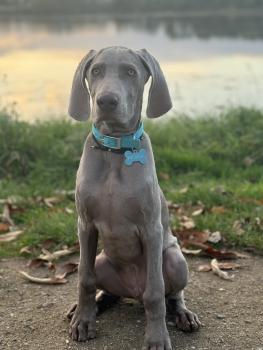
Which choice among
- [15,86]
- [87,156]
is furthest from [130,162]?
[15,86]

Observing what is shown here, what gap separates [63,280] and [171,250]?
1.06 metres

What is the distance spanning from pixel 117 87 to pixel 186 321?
1.42 meters

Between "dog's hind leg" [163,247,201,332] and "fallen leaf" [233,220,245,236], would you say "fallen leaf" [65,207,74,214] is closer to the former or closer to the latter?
"fallen leaf" [233,220,245,236]

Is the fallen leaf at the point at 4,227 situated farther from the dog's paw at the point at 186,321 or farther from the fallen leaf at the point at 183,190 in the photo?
the dog's paw at the point at 186,321

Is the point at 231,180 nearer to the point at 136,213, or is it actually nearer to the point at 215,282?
the point at 215,282

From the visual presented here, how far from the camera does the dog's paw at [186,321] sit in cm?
384

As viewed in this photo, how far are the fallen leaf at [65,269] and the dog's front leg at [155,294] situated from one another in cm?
122

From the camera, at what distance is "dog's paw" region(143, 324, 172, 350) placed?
3.59 meters

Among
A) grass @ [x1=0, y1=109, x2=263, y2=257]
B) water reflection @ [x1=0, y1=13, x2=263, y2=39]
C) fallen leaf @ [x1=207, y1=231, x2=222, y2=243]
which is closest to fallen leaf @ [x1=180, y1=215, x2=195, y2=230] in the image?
grass @ [x1=0, y1=109, x2=263, y2=257]

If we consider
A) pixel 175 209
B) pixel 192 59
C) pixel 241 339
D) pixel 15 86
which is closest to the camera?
pixel 241 339

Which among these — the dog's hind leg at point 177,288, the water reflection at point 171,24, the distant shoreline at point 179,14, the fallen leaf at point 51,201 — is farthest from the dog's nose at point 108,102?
the distant shoreline at point 179,14

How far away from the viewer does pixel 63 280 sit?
15.1 ft

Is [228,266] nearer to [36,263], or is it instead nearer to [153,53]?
[36,263]

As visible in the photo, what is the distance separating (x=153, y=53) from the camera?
1466cm
